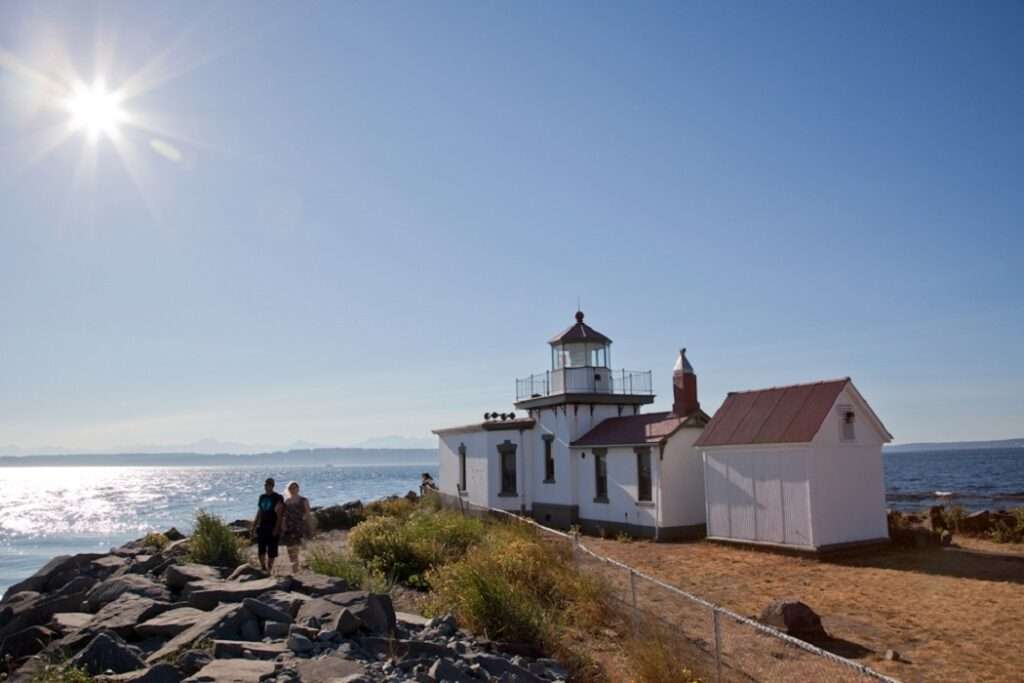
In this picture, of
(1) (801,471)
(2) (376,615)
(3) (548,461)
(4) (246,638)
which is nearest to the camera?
(4) (246,638)

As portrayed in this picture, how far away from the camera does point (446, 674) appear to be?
24.7 ft

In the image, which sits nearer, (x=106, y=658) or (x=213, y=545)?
(x=106, y=658)

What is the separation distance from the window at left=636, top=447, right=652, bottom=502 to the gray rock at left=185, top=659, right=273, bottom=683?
17578 mm

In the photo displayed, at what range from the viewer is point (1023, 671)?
9.60 metres

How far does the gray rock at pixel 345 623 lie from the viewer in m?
8.40

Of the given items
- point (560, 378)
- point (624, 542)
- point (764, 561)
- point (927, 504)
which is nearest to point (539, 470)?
point (560, 378)

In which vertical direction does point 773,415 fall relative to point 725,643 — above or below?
above

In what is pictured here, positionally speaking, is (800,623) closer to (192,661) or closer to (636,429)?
(192,661)

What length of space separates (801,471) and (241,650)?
1505 centimetres

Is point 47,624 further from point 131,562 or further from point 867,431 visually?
point 867,431

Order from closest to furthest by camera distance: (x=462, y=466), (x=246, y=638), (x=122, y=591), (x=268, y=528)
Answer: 1. (x=246, y=638)
2. (x=122, y=591)
3. (x=268, y=528)
4. (x=462, y=466)

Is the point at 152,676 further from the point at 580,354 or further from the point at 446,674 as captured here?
the point at 580,354

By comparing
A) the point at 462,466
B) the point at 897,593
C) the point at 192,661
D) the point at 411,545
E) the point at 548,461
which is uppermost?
the point at 548,461

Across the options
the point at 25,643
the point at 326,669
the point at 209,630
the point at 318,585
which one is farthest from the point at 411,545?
the point at 326,669
